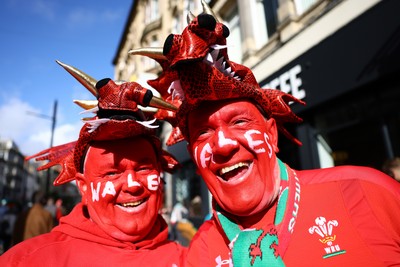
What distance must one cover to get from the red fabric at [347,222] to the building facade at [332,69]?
163 cm

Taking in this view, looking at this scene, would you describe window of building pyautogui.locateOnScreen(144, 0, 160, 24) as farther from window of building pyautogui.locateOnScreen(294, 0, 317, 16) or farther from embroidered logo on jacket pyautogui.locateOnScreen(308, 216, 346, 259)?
embroidered logo on jacket pyautogui.locateOnScreen(308, 216, 346, 259)

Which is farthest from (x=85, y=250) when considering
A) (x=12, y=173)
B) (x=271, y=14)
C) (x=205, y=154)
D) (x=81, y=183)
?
(x=12, y=173)

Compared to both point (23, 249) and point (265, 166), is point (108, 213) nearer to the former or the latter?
point (23, 249)

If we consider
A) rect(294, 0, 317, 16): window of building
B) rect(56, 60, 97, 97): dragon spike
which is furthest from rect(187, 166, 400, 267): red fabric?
rect(294, 0, 317, 16): window of building

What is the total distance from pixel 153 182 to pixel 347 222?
115 cm

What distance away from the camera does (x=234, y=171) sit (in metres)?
1.54

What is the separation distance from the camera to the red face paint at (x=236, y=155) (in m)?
1.47

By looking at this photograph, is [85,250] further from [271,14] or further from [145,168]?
[271,14]

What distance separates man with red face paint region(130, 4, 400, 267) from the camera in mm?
1273

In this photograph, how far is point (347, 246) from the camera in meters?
1.26

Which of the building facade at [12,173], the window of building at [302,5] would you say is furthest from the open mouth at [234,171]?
the building facade at [12,173]

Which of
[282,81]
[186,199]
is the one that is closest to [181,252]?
[282,81]

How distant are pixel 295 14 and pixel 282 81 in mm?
1434

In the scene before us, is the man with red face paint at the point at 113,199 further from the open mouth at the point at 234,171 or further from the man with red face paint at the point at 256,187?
the open mouth at the point at 234,171
